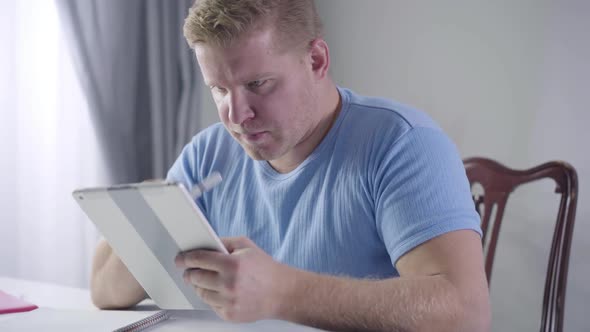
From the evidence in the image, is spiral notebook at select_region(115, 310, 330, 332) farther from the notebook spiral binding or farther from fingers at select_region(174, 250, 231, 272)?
fingers at select_region(174, 250, 231, 272)

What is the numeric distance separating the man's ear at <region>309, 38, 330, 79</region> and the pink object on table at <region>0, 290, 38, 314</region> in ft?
2.17

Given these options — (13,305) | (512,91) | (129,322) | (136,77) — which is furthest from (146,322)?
(512,91)

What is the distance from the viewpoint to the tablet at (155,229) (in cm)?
79

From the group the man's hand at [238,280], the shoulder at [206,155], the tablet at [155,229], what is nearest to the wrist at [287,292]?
the man's hand at [238,280]

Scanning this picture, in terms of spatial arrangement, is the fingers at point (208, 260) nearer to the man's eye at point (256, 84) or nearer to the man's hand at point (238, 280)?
the man's hand at point (238, 280)

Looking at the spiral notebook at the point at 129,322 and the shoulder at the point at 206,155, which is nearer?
the spiral notebook at the point at 129,322

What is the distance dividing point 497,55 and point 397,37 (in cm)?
40

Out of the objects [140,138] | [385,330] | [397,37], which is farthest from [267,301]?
[397,37]

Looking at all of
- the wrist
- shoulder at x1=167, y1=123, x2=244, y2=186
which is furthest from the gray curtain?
the wrist

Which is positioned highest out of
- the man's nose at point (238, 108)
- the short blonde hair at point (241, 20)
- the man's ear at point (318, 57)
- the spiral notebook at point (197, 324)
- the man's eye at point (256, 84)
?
the short blonde hair at point (241, 20)

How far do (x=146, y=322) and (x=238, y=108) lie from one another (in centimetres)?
40

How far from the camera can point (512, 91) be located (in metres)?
2.07

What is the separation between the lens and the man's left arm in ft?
2.79

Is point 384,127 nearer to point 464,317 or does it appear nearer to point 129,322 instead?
point 464,317
